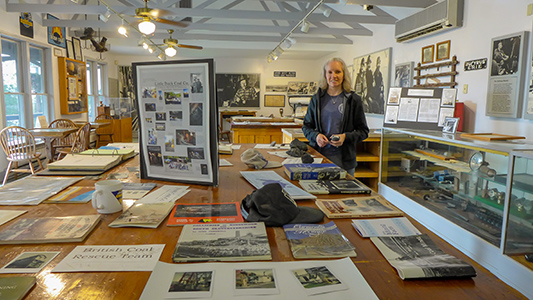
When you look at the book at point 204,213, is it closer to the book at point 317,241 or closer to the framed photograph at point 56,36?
the book at point 317,241

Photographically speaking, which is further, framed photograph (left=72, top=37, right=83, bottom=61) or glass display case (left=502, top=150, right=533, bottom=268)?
framed photograph (left=72, top=37, right=83, bottom=61)

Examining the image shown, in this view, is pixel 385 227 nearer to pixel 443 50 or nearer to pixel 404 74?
pixel 443 50

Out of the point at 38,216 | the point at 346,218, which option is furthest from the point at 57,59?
the point at 346,218

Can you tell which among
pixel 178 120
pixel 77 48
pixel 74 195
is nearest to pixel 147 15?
pixel 178 120

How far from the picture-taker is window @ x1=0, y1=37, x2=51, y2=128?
586 centimetres

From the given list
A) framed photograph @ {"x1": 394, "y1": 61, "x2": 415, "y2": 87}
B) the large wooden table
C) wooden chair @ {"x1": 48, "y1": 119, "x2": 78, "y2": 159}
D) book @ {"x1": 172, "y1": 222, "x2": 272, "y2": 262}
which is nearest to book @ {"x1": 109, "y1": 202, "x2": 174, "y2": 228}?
the large wooden table

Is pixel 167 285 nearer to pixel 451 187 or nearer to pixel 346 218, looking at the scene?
pixel 346 218

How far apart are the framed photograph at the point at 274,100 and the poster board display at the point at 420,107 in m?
7.94

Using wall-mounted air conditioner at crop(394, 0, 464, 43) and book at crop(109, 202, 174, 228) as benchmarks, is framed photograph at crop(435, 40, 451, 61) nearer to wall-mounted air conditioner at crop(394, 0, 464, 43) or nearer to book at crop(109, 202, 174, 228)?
wall-mounted air conditioner at crop(394, 0, 464, 43)

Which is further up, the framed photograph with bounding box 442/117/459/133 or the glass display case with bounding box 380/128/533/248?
the framed photograph with bounding box 442/117/459/133

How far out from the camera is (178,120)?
1638mm

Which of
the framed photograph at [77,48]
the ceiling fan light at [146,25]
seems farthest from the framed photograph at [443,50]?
the framed photograph at [77,48]

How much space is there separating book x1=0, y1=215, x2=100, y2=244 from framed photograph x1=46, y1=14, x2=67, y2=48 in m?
7.31

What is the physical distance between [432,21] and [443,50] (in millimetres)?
446
